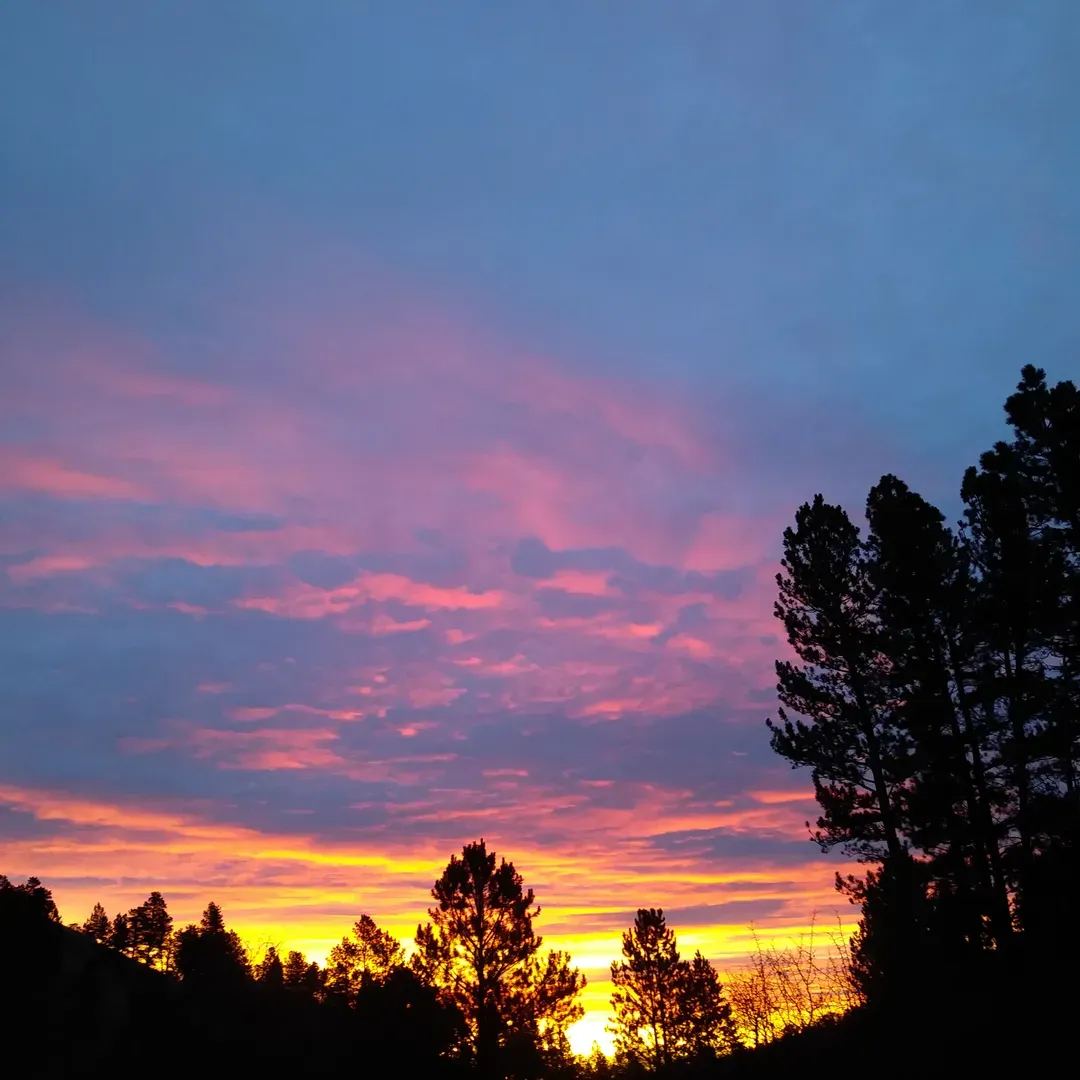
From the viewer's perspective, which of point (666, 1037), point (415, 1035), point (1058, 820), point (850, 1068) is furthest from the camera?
point (666, 1037)

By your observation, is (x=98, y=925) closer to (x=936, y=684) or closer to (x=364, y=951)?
(x=364, y=951)

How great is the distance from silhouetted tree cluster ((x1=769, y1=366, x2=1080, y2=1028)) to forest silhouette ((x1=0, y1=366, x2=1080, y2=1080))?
0.07 m

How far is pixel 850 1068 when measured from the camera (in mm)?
11547

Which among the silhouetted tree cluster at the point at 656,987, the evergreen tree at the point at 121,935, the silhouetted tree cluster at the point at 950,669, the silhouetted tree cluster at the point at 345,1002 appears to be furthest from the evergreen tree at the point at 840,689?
the evergreen tree at the point at 121,935

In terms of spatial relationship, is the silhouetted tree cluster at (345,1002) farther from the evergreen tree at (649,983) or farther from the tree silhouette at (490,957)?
the evergreen tree at (649,983)

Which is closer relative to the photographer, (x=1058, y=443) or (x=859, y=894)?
(x=1058, y=443)

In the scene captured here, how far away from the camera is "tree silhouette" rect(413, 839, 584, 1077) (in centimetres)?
4088

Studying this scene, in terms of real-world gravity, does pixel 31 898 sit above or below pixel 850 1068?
above

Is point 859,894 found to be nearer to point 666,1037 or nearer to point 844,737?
point 844,737

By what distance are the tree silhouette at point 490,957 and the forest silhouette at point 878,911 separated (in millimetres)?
97

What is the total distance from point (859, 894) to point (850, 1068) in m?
15.4

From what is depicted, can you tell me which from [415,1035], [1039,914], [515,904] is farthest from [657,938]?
[1039,914]

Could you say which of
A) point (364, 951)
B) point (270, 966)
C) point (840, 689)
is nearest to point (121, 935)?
point (364, 951)

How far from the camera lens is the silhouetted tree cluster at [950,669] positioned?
2366 centimetres
